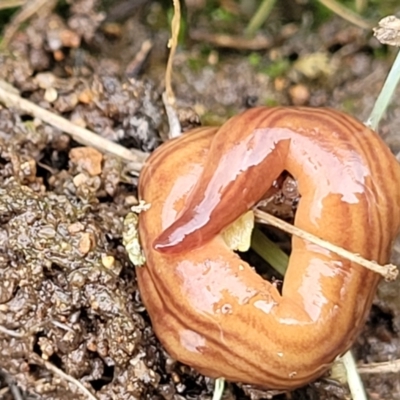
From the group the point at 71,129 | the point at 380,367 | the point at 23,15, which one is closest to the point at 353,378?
the point at 380,367

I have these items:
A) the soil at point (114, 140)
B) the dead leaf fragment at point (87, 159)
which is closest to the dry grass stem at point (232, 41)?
the soil at point (114, 140)

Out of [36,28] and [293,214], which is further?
[36,28]

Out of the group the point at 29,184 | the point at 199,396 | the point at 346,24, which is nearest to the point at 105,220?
the point at 29,184

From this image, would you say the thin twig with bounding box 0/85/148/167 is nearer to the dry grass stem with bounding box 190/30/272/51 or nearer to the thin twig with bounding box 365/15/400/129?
the dry grass stem with bounding box 190/30/272/51

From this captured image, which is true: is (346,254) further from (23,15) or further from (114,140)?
(23,15)

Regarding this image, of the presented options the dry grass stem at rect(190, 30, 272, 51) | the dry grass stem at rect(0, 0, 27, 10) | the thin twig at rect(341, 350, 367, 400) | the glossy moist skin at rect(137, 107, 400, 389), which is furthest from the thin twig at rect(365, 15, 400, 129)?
the dry grass stem at rect(0, 0, 27, 10)

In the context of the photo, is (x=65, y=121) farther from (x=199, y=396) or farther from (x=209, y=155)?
(x=199, y=396)

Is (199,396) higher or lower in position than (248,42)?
lower
